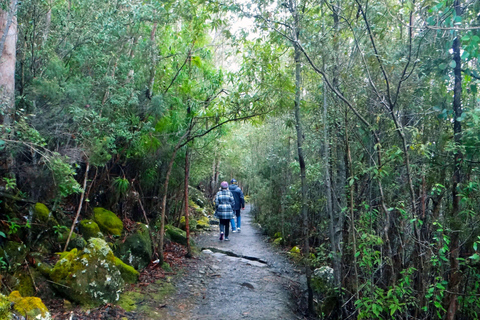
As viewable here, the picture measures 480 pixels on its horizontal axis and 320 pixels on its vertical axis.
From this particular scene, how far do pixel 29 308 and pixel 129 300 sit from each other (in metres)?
2.03

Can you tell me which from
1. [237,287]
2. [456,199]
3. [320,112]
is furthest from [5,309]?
[320,112]

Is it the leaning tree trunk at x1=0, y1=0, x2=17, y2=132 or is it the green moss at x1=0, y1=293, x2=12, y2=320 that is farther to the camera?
the leaning tree trunk at x1=0, y1=0, x2=17, y2=132

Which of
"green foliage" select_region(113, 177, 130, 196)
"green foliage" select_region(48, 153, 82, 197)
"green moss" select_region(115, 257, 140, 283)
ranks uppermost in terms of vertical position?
"green foliage" select_region(48, 153, 82, 197)

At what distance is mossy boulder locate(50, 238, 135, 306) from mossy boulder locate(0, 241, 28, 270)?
47cm

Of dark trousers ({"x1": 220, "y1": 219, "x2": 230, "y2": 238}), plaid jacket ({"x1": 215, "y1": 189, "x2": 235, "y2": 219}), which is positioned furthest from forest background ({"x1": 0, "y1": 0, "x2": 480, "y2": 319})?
dark trousers ({"x1": 220, "y1": 219, "x2": 230, "y2": 238})

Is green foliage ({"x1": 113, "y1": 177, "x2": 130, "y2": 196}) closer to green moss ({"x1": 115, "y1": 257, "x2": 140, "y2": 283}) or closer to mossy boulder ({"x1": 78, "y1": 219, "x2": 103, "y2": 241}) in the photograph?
mossy boulder ({"x1": 78, "y1": 219, "x2": 103, "y2": 241})

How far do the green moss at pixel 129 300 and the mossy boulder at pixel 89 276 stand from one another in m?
0.14

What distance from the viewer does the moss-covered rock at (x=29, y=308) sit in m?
3.41

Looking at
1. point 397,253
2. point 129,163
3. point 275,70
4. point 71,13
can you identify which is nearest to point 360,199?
point 397,253

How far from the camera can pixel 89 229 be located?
6477 millimetres

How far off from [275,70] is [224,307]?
4.48 metres

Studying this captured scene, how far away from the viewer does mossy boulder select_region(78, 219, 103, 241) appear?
21.0ft

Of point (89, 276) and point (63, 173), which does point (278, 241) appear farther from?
point (63, 173)

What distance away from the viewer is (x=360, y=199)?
5.07 meters
